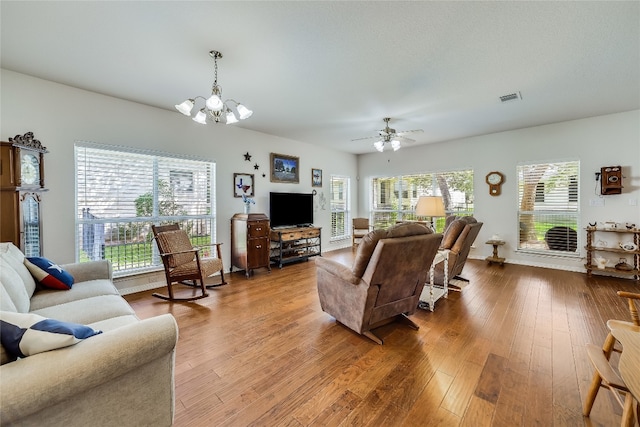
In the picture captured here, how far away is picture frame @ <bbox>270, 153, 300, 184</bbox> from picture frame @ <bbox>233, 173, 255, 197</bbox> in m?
0.53

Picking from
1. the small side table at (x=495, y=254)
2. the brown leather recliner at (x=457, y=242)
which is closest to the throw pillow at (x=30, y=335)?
the brown leather recliner at (x=457, y=242)

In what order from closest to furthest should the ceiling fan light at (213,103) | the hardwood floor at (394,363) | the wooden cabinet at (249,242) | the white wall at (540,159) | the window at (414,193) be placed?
the hardwood floor at (394,363)
the ceiling fan light at (213,103)
the white wall at (540,159)
the wooden cabinet at (249,242)
the window at (414,193)

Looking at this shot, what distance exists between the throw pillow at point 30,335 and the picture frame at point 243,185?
388cm

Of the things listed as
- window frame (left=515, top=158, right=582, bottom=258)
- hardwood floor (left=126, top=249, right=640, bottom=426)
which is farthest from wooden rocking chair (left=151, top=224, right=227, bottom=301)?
window frame (left=515, top=158, right=582, bottom=258)

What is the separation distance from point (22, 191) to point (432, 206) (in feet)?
15.4

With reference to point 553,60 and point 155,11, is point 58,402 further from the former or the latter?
point 553,60

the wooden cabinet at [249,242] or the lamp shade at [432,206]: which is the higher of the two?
the lamp shade at [432,206]

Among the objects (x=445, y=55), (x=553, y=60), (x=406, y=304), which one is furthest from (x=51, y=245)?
(x=553, y=60)

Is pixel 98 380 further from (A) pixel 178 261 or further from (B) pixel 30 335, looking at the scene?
(A) pixel 178 261

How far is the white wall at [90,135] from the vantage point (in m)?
2.93

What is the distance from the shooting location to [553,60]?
2.60 metres

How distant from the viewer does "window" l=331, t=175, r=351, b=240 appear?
703cm

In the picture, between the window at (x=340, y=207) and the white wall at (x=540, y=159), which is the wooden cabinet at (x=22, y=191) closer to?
the window at (x=340, y=207)

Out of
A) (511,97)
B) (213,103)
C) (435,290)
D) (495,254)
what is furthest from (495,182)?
(213,103)
